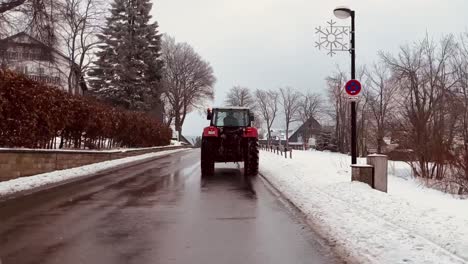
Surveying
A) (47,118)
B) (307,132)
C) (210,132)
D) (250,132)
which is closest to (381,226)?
(250,132)

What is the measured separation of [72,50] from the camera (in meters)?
42.8

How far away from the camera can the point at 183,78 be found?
251 ft

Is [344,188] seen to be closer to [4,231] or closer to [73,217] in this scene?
[73,217]

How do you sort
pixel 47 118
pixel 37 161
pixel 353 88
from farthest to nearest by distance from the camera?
1. pixel 47 118
2. pixel 37 161
3. pixel 353 88

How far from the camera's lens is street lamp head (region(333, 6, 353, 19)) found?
45.0 ft

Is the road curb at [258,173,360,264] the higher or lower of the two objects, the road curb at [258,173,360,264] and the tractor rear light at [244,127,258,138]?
the lower

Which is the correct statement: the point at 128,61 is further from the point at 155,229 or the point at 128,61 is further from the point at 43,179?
the point at 155,229

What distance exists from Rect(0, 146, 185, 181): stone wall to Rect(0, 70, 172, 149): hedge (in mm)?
595

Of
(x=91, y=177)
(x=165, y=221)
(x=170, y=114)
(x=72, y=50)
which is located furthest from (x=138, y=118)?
(x=170, y=114)

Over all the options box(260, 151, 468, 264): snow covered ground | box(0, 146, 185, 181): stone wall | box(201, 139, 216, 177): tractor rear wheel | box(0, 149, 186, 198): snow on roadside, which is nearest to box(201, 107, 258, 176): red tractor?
box(201, 139, 216, 177): tractor rear wheel

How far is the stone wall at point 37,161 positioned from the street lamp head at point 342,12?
10292 millimetres

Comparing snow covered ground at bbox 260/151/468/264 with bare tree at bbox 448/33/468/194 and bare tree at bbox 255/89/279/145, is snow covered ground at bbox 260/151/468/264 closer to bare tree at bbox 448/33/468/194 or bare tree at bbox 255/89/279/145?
bare tree at bbox 448/33/468/194

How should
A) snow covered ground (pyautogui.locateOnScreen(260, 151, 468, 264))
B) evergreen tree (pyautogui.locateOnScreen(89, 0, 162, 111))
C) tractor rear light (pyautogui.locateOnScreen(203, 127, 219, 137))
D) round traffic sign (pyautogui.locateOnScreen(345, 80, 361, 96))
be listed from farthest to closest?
evergreen tree (pyautogui.locateOnScreen(89, 0, 162, 111))
tractor rear light (pyautogui.locateOnScreen(203, 127, 219, 137))
round traffic sign (pyautogui.locateOnScreen(345, 80, 361, 96))
snow covered ground (pyautogui.locateOnScreen(260, 151, 468, 264))

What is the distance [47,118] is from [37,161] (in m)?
1.90
